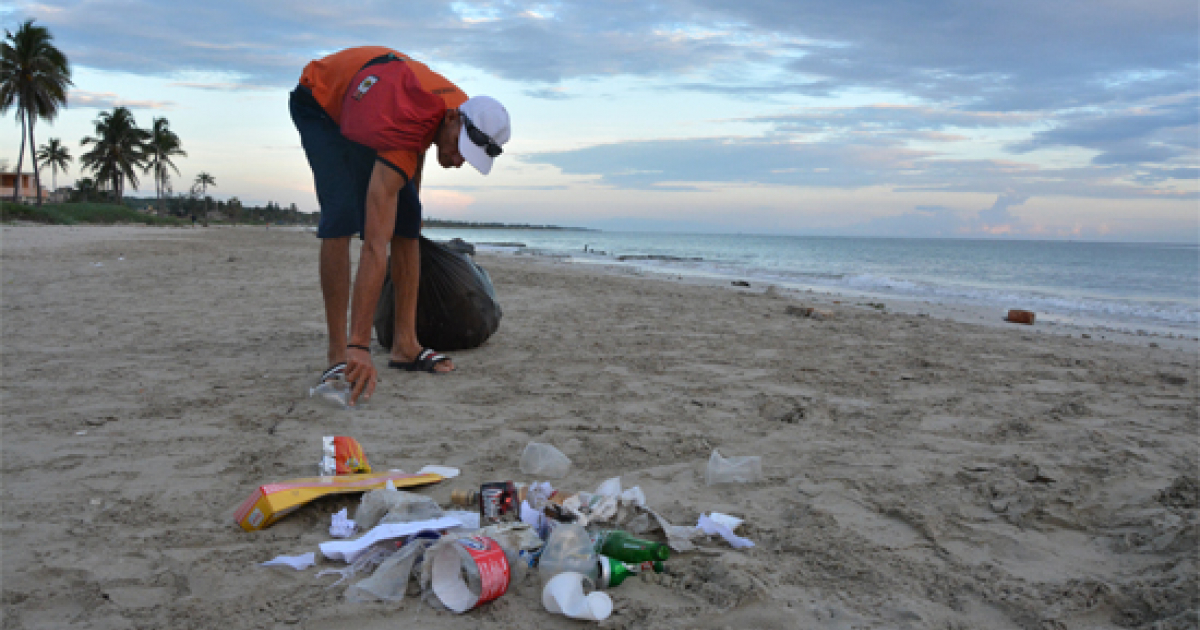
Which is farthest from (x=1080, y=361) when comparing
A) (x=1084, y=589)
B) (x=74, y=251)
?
(x=74, y=251)

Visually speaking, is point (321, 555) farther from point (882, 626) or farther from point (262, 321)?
point (262, 321)

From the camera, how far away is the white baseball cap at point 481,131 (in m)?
2.95

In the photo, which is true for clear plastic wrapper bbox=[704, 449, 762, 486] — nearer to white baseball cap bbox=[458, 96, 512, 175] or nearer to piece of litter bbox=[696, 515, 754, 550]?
piece of litter bbox=[696, 515, 754, 550]

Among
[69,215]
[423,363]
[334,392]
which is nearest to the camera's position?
[334,392]

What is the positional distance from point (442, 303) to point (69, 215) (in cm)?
3383

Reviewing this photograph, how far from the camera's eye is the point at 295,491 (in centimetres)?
177

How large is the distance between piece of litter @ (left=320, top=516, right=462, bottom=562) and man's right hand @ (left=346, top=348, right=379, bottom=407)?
1258 mm

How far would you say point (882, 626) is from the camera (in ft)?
4.52

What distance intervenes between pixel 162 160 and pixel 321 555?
65718 mm

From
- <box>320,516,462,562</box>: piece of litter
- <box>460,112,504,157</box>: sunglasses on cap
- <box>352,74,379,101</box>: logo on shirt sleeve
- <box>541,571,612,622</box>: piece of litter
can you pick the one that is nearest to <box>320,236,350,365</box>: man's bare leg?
<box>352,74,379,101</box>: logo on shirt sleeve

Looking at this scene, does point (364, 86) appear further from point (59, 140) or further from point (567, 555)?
point (59, 140)

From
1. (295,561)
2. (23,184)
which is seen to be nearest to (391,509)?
(295,561)

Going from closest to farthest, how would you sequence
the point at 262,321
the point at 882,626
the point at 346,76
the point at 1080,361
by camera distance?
the point at 882,626 < the point at 346,76 < the point at 1080,361 < the point at 262,321

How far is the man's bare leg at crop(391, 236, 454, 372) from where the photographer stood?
3.46m
